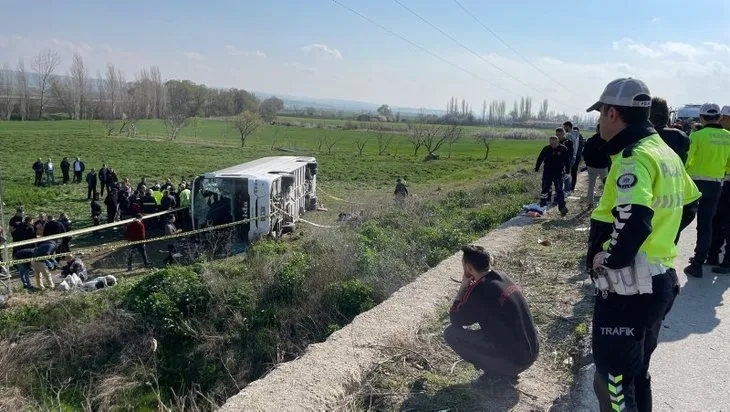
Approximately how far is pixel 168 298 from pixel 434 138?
5463cm

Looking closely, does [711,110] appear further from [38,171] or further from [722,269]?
[38,171]

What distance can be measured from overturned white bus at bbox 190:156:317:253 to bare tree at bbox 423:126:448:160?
40418 millimetres

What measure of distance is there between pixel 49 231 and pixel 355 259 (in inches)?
312

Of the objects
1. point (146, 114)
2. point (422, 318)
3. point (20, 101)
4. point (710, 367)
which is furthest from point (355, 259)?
point (146, 114)

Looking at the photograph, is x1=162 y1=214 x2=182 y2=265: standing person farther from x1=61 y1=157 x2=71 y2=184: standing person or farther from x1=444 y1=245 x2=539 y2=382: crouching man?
x1=61 y1=157 x2=71 y2=184: standing person

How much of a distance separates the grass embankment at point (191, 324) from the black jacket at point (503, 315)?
3730mm

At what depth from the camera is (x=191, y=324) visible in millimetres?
8992

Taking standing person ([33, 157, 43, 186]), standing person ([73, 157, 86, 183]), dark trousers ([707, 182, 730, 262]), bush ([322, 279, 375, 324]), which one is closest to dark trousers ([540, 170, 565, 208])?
dark trousers ([707, 182, 730, 262])

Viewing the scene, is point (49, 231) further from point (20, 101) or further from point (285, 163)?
point (20, 101)

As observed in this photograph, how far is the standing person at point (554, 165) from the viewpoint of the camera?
1047 centimetres

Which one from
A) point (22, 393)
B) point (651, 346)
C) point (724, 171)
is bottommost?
point (22, 393)

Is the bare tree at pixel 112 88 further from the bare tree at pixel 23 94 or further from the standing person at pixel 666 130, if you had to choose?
the standing person at pixel 666 130

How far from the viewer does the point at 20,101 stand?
245 feet

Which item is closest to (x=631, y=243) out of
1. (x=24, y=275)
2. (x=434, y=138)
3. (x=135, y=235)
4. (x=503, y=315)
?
(x=503, y=315)
